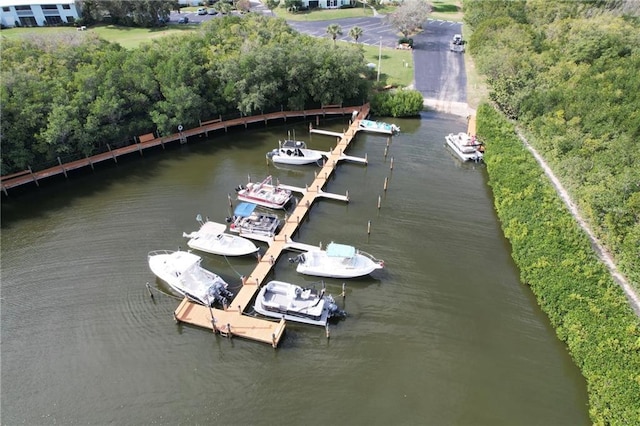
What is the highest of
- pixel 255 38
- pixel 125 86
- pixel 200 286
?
pixel 255 38

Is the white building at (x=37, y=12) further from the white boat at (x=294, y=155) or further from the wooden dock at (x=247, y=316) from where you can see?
the wooden dock at (x=247, y=316)

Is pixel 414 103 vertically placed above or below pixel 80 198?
above

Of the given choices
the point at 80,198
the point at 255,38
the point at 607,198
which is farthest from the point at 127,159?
the point at 607,198

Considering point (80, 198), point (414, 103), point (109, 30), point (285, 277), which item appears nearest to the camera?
point (285, 277)

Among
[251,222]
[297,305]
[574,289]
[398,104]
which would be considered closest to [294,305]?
[297,305]

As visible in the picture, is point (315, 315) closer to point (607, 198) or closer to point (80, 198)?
point (607, 198)

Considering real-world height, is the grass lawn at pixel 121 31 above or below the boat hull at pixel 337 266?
above

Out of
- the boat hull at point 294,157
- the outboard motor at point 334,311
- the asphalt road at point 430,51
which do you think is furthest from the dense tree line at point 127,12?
the outboard motor at point 334,311
